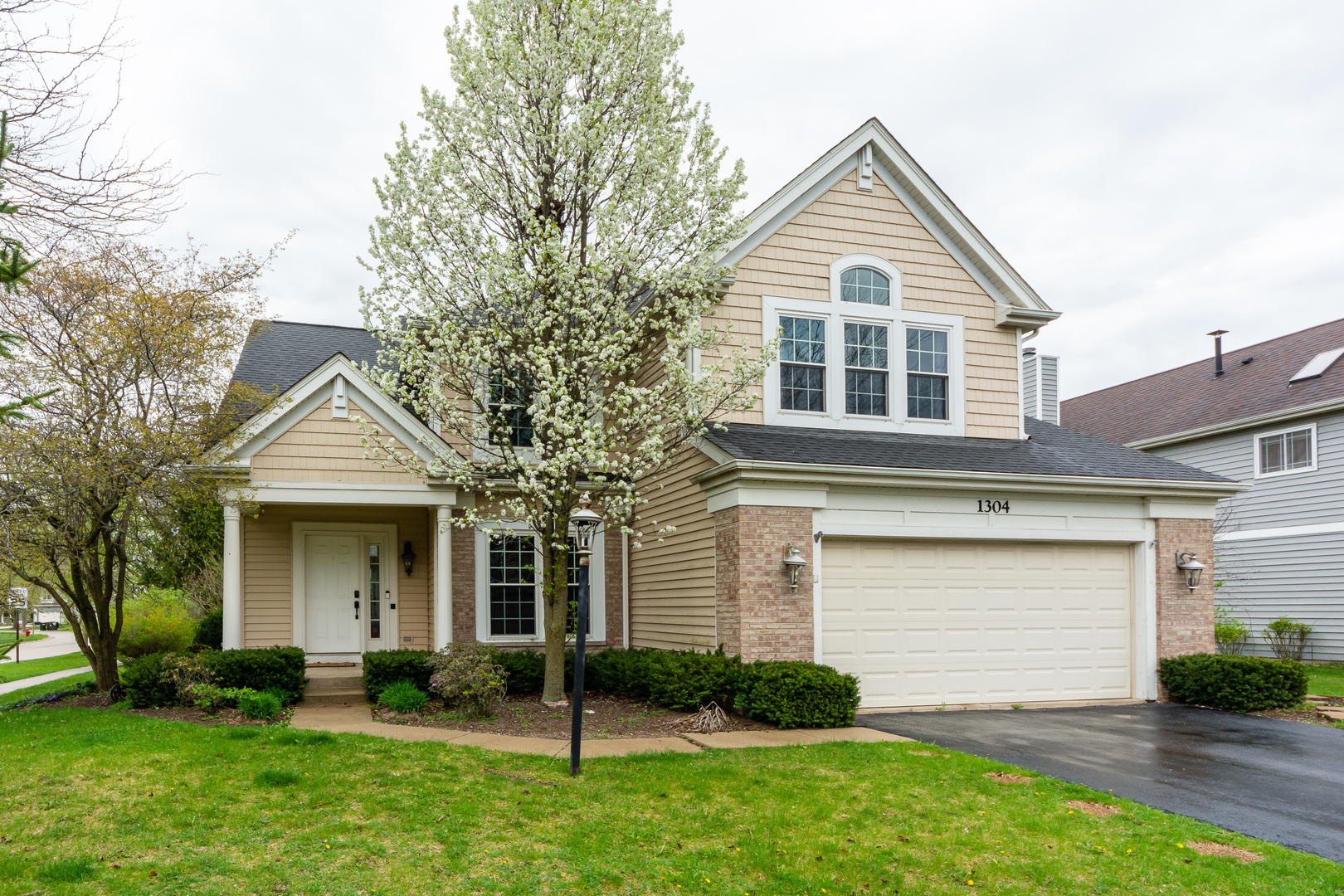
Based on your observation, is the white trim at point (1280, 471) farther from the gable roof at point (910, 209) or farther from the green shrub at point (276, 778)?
the green shrub at point (276, 778)

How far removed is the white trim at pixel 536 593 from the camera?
14133 millimetres

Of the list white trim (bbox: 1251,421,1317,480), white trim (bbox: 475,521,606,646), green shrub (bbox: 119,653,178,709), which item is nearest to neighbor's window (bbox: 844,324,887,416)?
white trim (bbox: 475,521,606,646)

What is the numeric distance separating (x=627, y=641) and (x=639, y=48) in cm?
912

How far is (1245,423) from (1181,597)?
9597 millimetres

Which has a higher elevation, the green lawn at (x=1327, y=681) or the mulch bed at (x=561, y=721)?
the mulch bed at (x=561, y=721)

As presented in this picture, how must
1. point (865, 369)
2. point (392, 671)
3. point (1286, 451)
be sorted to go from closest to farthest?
point (392, 671), point (865, 369), point (1286, 451)

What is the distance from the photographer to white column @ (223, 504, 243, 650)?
12125 mm

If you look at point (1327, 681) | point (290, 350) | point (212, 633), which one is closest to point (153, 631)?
point (212, 633)

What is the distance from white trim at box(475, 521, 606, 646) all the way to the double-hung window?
15.7 m

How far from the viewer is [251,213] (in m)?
14.4

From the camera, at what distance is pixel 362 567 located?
48.1 feet

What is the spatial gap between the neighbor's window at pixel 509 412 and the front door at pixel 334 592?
3.22 m

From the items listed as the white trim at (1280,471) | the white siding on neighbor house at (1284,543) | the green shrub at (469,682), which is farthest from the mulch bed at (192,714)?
the white trim at (1280,471)

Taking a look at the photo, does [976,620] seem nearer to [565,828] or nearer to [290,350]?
[565,828]
